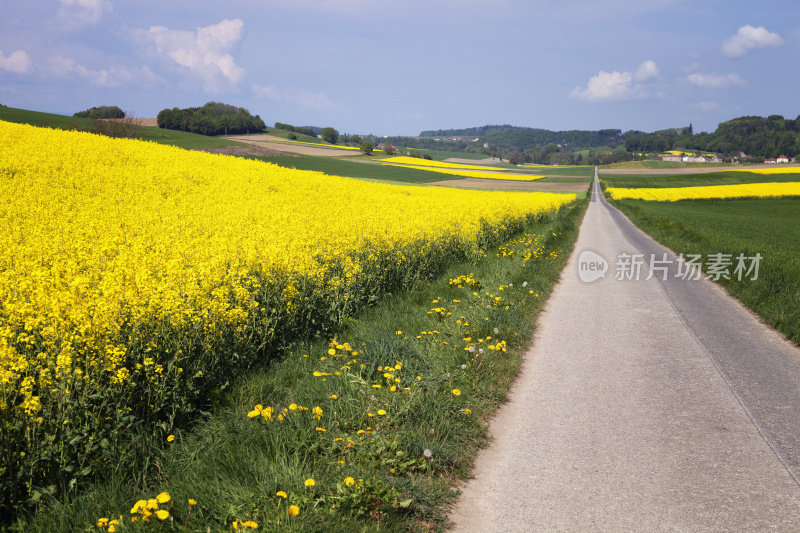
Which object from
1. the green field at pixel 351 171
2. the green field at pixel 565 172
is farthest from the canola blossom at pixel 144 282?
the green field at pixel 565 172

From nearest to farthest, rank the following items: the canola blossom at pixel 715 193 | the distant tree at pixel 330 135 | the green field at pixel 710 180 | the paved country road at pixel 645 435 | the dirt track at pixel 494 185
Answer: the paved country road at pixel 645 435 < the canola blossom at pixel 715 193 < the dirt track at pixel 494 185 < the green field at pixel 710 180 < the distant tree at pixel 330 135

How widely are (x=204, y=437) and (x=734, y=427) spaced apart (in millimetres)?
4927

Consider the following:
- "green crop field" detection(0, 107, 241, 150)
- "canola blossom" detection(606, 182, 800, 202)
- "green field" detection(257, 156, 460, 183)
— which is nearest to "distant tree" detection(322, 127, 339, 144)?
"green field" detection(257, 156, 460, 183)

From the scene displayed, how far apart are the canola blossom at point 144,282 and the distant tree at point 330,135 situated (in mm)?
122920

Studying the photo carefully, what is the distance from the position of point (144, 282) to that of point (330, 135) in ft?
444

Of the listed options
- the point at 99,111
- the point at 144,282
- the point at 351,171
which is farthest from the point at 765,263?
the point at 99,111

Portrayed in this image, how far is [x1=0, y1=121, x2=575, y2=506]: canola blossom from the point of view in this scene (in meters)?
3.54

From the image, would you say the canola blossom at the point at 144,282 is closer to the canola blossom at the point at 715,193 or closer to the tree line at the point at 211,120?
the canola blossom at the point at 715,193

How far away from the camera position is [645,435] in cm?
452

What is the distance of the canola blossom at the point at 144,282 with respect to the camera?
3.54m

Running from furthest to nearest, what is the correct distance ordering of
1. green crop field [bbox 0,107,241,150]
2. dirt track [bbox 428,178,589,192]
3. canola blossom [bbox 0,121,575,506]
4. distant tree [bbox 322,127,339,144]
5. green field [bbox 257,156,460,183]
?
1. distant tree [bbox 322,127,339,144]
2. dirt track [bbox 428,178,589,192]
3. green field [bbox 257,156,460,183]
4. green crop field [bbox 0,107,241,150]
5. canola blossom [bbox 0,121,575,506]

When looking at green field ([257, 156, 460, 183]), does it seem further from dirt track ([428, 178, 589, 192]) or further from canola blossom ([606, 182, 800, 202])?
canola blossom ([606, 182, 800, 202])

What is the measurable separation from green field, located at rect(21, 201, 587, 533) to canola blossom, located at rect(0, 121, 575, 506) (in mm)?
292

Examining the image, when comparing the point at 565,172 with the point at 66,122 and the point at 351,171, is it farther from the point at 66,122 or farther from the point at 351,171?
the point at 66,122
